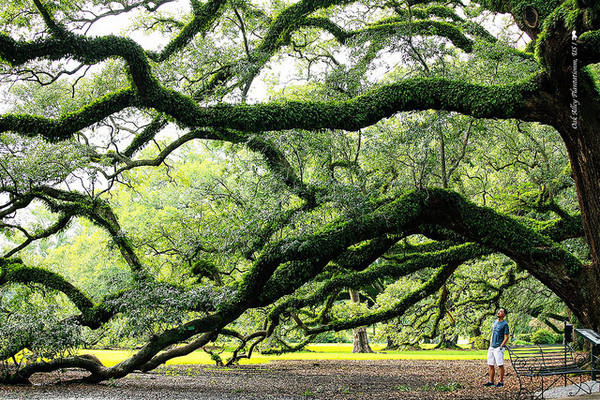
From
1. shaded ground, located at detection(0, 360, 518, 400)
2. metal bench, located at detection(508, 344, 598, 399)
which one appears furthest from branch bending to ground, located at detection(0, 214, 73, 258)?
metal bench, located at detection(508, 344, 598, 399)

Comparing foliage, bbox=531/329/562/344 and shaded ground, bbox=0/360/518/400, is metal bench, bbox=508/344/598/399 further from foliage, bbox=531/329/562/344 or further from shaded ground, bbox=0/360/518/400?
foliage, bbox=531/329/562/344

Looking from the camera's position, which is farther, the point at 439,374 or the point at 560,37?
the point at 439,374

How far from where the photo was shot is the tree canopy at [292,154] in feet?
25.8

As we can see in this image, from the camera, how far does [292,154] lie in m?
10.6

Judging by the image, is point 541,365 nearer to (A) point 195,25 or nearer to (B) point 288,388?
(B) point 288,388

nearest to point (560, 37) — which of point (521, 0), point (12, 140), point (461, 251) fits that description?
point (521, 0)

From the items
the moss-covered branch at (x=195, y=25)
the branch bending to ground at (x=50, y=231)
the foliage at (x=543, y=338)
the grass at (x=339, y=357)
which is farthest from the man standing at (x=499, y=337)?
the foliage at (x=543, y=338)

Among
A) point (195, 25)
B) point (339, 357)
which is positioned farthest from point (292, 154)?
point (339, 357)

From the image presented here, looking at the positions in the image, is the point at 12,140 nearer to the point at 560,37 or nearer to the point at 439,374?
the point at 560,37

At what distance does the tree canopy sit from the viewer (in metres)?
7.88

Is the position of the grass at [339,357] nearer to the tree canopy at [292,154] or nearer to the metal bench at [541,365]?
the tree canopy at [292,154]

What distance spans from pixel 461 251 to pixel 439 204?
271 centimetres

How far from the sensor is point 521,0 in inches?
351

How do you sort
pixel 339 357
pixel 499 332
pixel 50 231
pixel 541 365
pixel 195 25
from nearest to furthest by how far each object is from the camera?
pixel 541 365
pixel 499 332
pixel 195 25
pixel 50 231
pixel 339 357
